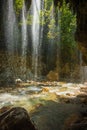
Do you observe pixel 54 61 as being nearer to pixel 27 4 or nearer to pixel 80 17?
pixel 27 4

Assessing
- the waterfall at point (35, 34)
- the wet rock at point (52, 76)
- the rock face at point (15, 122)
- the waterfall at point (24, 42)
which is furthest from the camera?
the waterfall at point (35, 34)

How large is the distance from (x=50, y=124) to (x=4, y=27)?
18.8 metres

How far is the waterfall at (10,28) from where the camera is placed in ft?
84.6

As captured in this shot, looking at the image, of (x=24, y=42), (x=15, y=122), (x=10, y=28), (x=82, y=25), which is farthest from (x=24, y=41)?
(x=15, y=122)

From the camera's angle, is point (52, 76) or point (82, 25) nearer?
point (82, 25)

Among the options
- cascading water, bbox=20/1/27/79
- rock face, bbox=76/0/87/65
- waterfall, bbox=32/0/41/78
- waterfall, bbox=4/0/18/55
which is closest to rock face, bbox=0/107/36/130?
rock face, bbox=76/0/87/65

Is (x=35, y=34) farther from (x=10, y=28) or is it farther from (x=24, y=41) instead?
→ (x=10, y=28)

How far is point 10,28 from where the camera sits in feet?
86.8

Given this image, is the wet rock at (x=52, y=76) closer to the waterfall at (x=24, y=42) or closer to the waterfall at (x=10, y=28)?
the waterfall at (x=24, y=42)

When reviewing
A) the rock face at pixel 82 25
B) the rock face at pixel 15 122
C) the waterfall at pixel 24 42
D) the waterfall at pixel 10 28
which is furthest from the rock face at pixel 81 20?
the waterfall at pixel 24 42

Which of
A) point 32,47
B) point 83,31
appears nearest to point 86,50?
point 83,31

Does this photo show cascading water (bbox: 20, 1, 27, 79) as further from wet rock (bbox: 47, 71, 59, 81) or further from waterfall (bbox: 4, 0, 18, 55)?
wet rock (bbox: 47, 71, 59, 81)

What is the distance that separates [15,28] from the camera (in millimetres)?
27094

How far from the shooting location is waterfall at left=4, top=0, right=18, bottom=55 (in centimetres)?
2577
